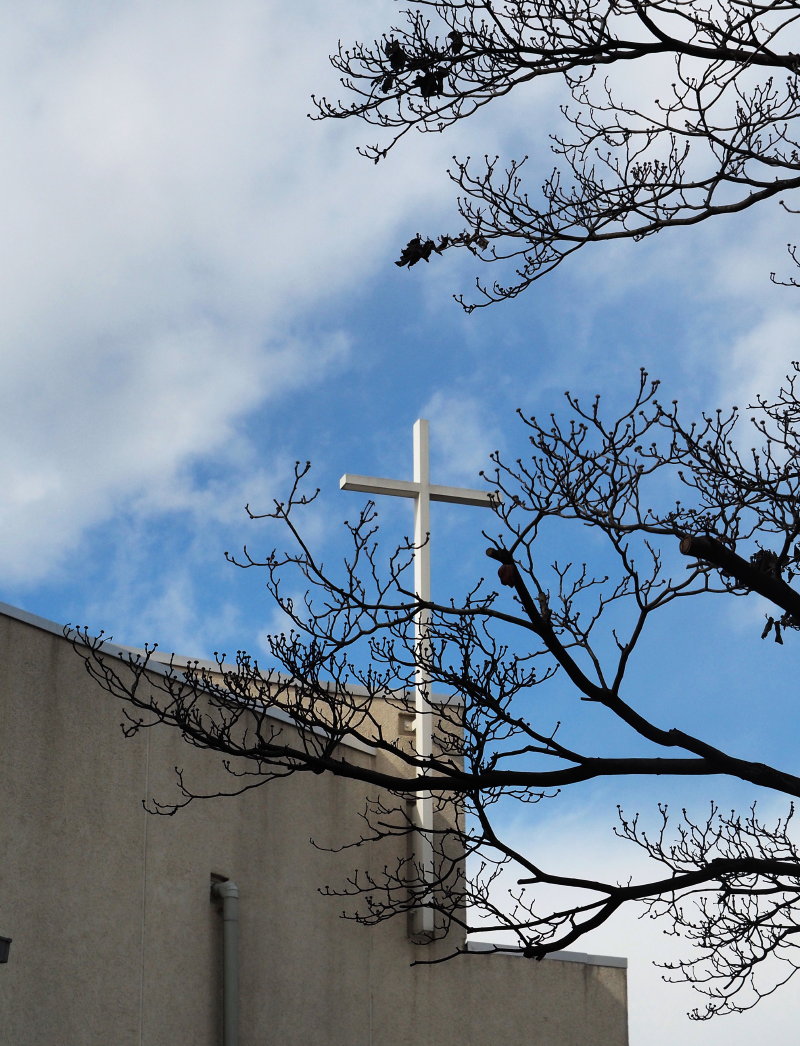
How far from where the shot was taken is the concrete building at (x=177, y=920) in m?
8.59

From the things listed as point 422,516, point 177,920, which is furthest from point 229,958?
point 422,516

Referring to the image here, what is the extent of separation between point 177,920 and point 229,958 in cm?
49

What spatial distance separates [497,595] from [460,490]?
16.4ft

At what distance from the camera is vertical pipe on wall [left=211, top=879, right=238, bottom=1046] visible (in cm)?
966

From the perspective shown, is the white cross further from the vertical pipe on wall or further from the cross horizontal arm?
the vertical pipe on wall

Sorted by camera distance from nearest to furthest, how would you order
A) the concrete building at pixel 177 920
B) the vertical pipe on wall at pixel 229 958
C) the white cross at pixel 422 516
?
the concrete building at pixel 177 920 < the vertical pipe on wall at pixel 229 958 < the white cross at pixel 422 516

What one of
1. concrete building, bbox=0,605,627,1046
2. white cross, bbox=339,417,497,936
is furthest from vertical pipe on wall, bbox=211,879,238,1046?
white cross, bbox=339,417,497,936

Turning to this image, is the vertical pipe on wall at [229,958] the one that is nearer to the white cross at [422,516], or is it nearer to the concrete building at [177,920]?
the concrete building at [177,920]

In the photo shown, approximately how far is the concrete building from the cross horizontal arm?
82.0 inches

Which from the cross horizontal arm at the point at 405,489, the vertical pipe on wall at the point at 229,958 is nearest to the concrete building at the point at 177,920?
the vertical pipe on wall at the point at 229,958

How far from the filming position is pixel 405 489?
461 inches

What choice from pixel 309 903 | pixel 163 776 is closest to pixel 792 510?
pixel 163 776

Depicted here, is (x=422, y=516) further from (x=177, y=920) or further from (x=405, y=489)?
(x=177, y=920)

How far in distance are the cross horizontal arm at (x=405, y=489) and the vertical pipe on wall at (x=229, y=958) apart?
3.23m
